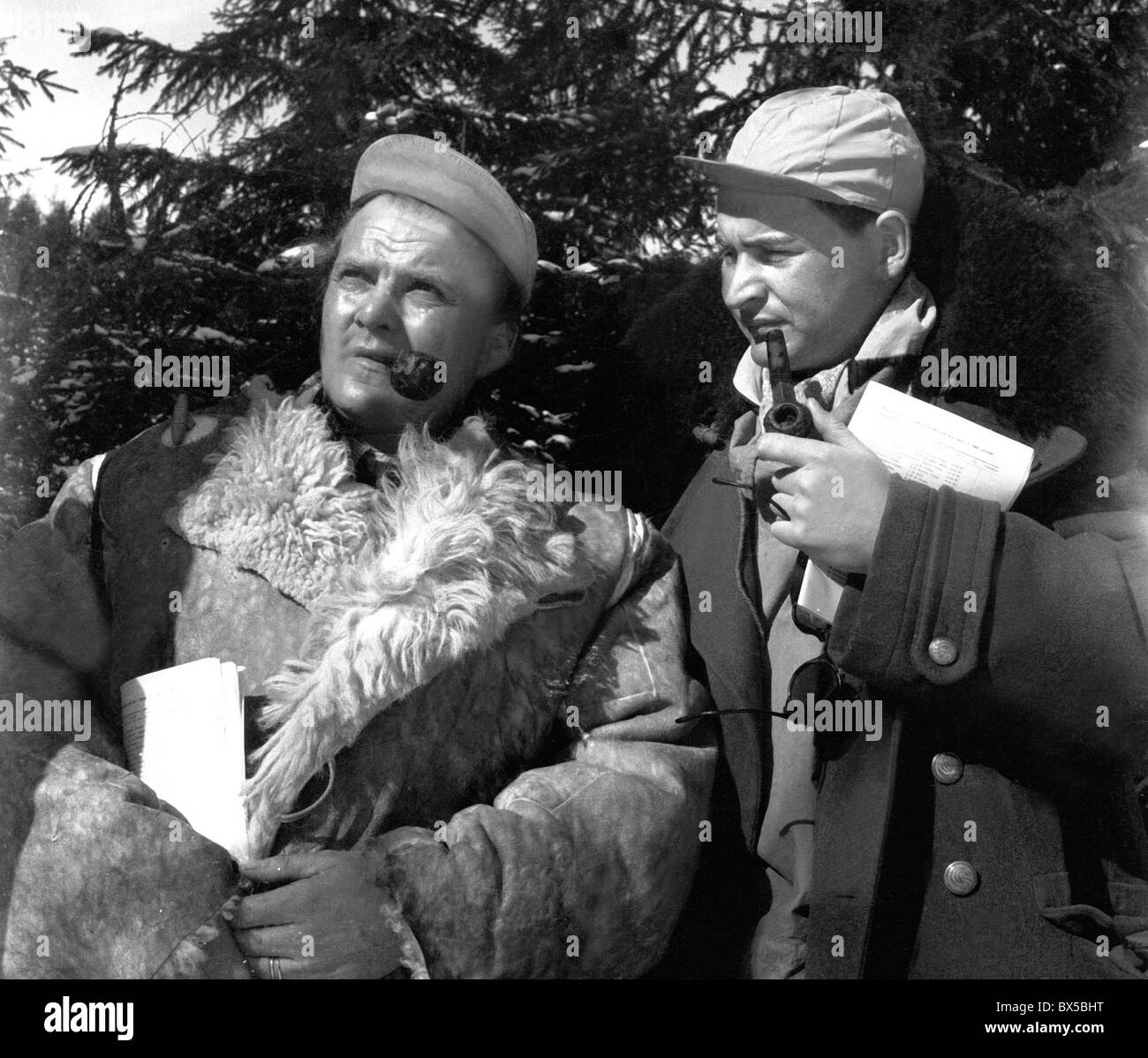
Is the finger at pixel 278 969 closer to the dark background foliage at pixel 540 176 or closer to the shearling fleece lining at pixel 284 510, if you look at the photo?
the shearling fleece lining at pixel 284 510

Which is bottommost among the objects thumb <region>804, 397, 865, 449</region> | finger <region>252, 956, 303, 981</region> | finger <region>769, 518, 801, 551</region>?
finger <region>252, 956, 303, 981</region>

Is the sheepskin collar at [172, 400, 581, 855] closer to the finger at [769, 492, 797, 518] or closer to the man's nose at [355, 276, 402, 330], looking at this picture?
the man's nose at [355, 276, 402, 330]

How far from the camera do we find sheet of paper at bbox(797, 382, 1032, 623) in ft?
7.41

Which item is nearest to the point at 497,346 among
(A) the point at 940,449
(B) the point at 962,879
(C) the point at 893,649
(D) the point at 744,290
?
(D) the point at 744,290

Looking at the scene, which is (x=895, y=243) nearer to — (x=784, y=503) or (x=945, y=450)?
(x=945, y=450)

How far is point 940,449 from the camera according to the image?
2.28 meters

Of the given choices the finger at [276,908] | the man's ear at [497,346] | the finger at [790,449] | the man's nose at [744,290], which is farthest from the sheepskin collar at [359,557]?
the man's nose at [744,290]

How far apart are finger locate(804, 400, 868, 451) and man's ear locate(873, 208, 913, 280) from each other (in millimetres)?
473

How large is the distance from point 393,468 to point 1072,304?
125cm

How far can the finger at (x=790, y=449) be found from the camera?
7.21ft

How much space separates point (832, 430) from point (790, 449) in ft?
0.27

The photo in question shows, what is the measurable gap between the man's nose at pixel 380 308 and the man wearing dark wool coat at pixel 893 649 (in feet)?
2.04

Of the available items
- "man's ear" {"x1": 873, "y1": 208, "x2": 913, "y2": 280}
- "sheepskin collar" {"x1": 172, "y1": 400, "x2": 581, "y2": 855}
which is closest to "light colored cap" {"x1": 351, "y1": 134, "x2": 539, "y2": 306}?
"sheepskin collar" {"x1": 172, "y1": 400, "x2": 581, "y2": 855}
